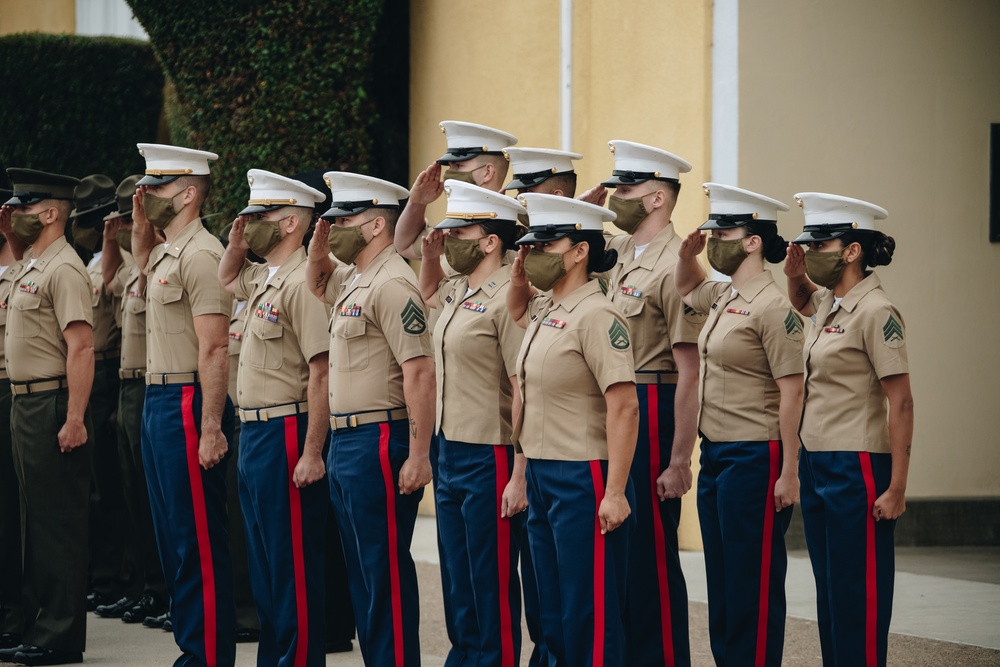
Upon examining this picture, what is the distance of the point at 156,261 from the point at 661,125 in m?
4.78

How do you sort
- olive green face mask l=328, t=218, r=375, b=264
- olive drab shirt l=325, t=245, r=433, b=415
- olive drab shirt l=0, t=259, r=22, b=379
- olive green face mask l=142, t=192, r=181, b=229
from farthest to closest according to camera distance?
1. olive drab shirt l=0, t=259, r=22, b=379
2. olive green face mask l=142, t=192, r=181, b=229
3. olive green face mask l=328, t=218, r=375, b=264
4. olive drab shirt l=325, t=245, r=433, b=415

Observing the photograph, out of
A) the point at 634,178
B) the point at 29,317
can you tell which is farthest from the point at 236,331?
the point at 634,178

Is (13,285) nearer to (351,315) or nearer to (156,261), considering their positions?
(156,261)

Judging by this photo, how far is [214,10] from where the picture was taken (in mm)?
12461

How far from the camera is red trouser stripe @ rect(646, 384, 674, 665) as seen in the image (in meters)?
6.52

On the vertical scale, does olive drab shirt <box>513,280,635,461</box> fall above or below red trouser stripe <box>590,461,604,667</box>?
above

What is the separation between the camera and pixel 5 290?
8.02 m

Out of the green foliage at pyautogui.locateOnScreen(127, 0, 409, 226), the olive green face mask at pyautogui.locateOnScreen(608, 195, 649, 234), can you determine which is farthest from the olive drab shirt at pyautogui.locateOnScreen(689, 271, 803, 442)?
the green foliage at pyautogui.locateOnScreen(127, 0, 409, 226)

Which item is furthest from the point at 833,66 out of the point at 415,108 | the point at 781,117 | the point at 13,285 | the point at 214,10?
the point at 13,285

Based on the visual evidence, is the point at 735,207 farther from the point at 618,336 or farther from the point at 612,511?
the point at 612,511

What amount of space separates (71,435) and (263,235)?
5.25 feet

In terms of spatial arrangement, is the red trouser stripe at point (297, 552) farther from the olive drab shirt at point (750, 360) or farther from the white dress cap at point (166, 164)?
the olive drab shirt at point (750, 360)

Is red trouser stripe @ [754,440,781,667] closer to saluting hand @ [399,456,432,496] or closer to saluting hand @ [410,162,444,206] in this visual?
saluting hand @ [399,456,432,496]

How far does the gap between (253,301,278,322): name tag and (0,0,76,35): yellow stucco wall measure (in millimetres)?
13906
